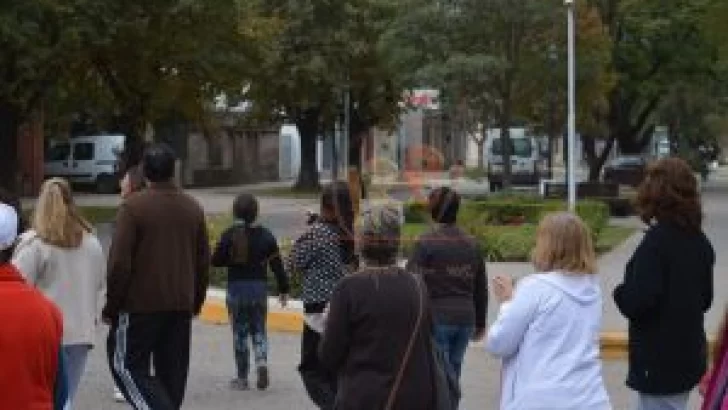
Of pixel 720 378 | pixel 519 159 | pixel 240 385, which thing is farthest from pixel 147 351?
pixel 519 159

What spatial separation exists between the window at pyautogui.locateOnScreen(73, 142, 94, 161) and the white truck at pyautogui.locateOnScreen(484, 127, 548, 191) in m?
13.9

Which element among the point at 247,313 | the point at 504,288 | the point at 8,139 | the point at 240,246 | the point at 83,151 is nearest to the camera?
the point at 504,288

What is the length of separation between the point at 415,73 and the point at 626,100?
1495 centimetres

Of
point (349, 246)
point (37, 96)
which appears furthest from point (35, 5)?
point (349, 246)

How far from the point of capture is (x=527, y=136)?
2078 inches

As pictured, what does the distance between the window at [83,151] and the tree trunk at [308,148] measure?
7.73 metres

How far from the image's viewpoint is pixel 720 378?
13.7 ft

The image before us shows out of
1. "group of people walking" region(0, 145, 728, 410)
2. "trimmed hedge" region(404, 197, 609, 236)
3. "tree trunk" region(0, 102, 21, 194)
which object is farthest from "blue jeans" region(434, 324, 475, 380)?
"tree trunk" region(0, 102, 21, 194)

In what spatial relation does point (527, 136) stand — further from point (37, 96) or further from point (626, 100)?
point (37, 96)

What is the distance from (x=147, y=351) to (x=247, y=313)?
251cm

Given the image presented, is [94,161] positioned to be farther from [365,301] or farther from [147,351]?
[365,301]

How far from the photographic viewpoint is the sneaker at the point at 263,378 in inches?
411

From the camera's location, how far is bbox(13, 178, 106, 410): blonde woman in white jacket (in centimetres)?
759

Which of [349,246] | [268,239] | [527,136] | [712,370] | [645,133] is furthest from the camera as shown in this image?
[645,133]
